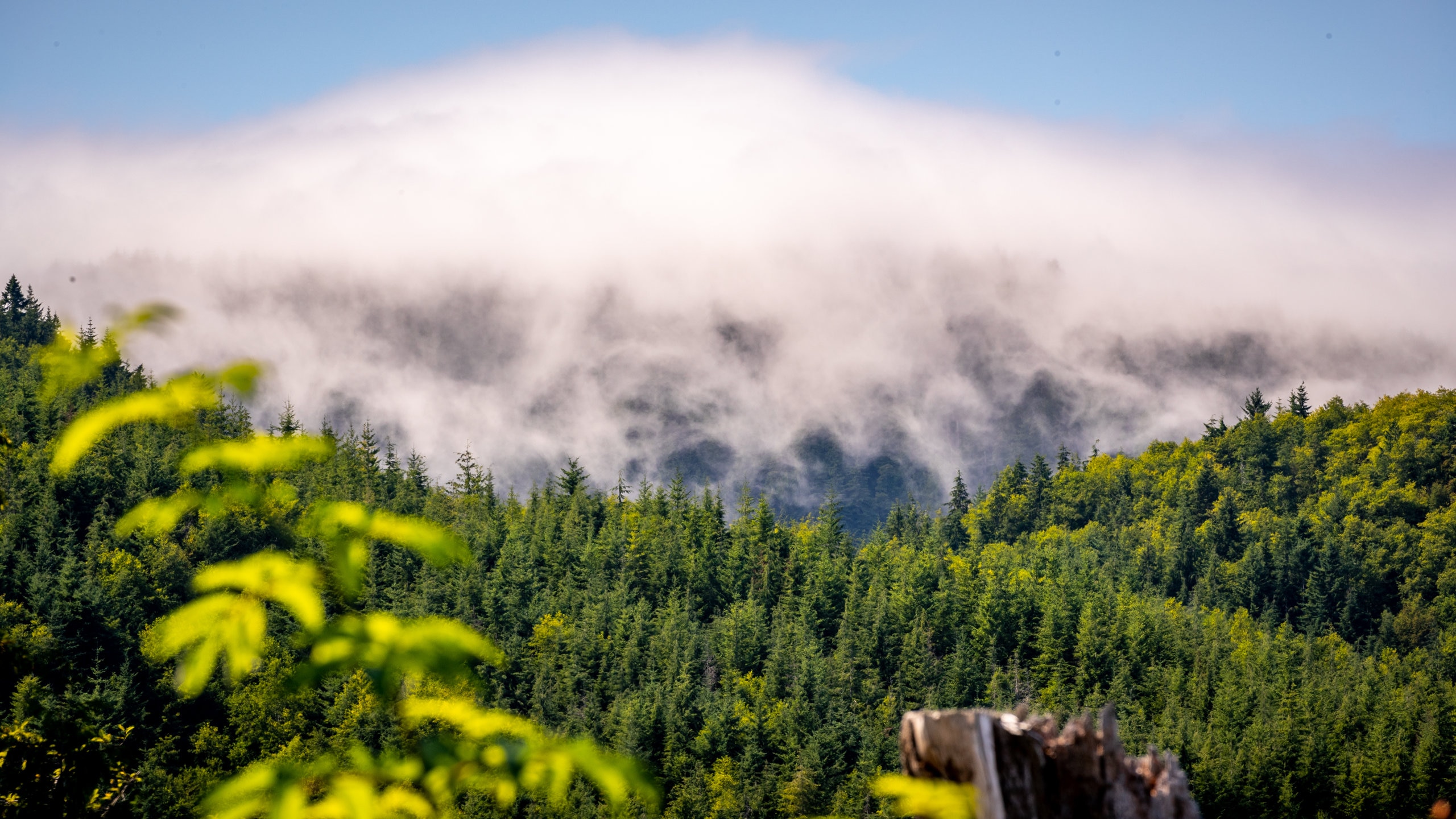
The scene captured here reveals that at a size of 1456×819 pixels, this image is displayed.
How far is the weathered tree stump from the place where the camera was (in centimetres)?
386

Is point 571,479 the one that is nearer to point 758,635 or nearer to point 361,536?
point 758,635

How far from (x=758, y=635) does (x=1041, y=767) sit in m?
132

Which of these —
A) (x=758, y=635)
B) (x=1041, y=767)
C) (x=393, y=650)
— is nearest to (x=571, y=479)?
(x=758, y=635)

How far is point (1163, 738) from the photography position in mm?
108938

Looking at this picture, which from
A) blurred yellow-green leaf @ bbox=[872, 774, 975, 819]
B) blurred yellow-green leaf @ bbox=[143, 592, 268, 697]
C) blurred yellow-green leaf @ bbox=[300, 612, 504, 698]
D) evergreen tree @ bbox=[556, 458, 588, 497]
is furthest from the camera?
evergreen tree @ bbox=[556, 458, 588, 497]

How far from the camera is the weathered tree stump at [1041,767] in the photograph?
3859 mm

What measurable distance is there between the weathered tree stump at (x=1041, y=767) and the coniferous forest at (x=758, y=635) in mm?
69255

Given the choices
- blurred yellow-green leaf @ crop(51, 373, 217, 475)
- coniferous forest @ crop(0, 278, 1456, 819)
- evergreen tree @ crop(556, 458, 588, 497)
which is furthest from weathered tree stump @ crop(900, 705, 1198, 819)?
evergreen tree @ crop(556, 458, 588, 497)

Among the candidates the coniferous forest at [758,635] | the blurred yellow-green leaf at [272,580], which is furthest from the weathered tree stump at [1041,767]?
the coniferous forest at [758,635]

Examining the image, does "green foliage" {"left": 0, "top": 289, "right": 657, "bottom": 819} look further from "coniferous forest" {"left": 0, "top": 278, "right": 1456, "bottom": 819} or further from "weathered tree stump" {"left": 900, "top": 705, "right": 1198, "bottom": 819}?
"coniferous forest" {"left": 0, "top": 278, "right": 1456, "bottom": 819}

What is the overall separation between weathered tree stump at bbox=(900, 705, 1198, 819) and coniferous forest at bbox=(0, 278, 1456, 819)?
227 ft

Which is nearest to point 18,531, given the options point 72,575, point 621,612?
point 72,575

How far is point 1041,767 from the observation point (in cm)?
402

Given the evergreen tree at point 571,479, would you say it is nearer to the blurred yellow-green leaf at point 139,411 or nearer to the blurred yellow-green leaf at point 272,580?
the blurred yellow-green leaf at point 139,411
